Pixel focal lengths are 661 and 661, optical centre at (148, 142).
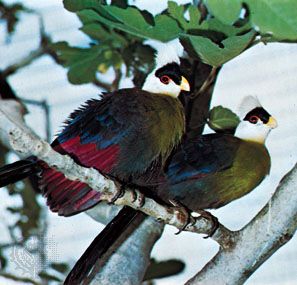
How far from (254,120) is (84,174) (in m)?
0.38

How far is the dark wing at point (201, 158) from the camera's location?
94 centimetres

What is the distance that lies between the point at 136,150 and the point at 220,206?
0.68 feet

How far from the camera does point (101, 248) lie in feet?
2.66

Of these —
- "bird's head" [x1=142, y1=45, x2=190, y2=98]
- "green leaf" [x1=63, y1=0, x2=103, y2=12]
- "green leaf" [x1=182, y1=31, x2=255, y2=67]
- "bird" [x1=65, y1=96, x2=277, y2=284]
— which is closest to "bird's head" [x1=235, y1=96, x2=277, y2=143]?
"bird" [x1=65, y1=96, x2=277, y2=284]

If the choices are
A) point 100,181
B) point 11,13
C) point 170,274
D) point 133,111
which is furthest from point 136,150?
point 11,13

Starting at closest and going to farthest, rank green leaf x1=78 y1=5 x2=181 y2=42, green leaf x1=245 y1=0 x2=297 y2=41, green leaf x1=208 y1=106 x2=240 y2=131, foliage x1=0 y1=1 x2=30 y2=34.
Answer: green leaf x1=245 y1=0 x2=297 y2=41
green leaf x1=78 y1=5 x2=181 y2=42
green leaf x1=208 y1=106 x2=240 y2=131
foliage x1=0 y1=1 x2=30 y2=34

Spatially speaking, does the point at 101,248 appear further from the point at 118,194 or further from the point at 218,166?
the point at 218,166

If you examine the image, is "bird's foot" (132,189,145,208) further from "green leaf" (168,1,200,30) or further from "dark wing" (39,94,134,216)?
"green leaf" (168,1,200,30)

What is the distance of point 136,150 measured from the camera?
2.78 feet

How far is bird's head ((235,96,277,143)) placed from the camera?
96 cm

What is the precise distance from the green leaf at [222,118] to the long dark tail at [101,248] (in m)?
0.19

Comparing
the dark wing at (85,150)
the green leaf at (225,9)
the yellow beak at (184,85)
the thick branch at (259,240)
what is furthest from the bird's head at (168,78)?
the green leaf at (225,9)

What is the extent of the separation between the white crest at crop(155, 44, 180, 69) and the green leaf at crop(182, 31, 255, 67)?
0.12 meters

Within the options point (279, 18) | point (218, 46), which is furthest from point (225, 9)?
point (218, 46)
